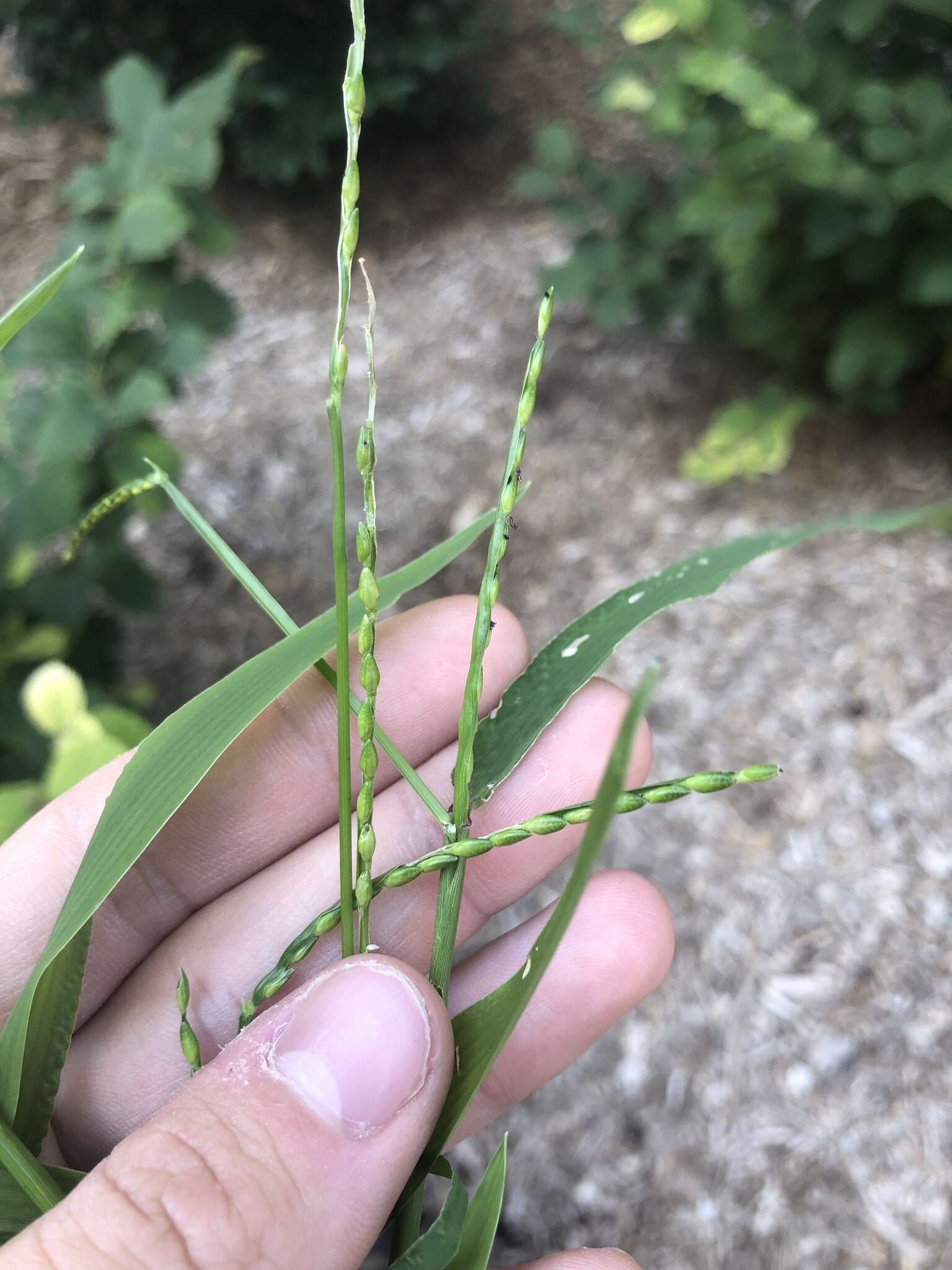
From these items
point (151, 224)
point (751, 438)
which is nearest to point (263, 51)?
point (151, 224)

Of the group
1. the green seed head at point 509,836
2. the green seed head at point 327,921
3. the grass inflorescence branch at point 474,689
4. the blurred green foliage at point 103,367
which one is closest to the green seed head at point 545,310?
the grass inflorescence branch at point 474,689

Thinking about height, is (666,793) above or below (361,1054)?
above

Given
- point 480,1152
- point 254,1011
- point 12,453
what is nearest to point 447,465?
point 12,453

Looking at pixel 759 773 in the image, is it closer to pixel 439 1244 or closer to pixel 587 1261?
pixel 439 1244

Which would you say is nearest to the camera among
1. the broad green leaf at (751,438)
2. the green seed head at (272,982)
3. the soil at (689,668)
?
the green seed head at (272,982)

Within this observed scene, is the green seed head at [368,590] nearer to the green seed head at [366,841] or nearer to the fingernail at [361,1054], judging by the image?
the green seed head at [366,841]

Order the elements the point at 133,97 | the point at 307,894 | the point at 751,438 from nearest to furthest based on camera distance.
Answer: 1. the point at 307,894
2. the point at 133,97
3. the point at 751,438

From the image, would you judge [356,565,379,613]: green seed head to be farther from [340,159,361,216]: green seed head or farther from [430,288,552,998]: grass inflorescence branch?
[340,159,361,216]: green seed head

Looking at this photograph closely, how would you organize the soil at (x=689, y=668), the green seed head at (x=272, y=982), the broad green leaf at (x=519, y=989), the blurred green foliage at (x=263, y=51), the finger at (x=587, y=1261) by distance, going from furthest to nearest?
1. the blurred green foliage at (x=263, y=51)
2. the soil at (x=689, y=668)
3. the finger at (x=587, y=1261)
4. the green seed head at (x=272, y=982)
5. the broad green leaf at (x=519, y=989)

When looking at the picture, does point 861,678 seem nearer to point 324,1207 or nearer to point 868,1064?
point 868,1064
